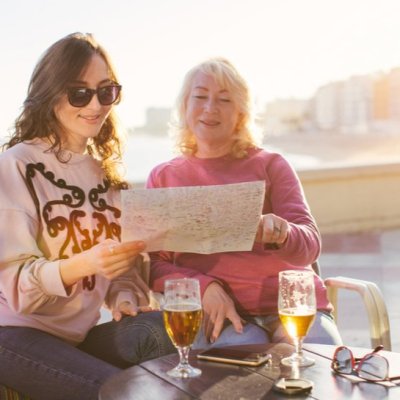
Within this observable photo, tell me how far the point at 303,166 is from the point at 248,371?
17.6 ft

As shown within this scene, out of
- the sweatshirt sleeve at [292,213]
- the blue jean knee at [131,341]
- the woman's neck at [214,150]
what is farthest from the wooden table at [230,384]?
the woman's neck at [214,150]

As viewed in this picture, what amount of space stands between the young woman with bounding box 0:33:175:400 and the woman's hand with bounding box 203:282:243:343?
0.19 meters

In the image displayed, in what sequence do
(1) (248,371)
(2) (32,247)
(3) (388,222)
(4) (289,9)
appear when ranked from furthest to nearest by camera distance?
(4) (289,9) → (3) (388,222) → (2) (32,247) → (1) (248,371)

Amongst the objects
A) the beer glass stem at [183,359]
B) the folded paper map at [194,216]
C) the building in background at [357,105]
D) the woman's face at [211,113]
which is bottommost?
the building in background at [357,105]

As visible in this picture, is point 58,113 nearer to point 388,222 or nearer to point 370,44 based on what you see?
point 388,222

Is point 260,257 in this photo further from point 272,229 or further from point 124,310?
point 124,310

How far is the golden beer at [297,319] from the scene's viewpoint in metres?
1.46

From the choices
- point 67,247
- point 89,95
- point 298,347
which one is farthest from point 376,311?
point 89,95

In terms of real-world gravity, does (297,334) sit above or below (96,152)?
below

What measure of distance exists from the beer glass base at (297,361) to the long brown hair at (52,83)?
839 millimetres

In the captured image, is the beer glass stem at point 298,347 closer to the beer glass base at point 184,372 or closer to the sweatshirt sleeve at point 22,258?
the beer glass base at point 184,372

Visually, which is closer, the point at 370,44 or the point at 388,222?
the point at 388,222

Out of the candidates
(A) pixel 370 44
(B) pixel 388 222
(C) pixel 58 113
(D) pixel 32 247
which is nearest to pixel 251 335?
(D) pixel 32 247

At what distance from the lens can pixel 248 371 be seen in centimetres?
147
